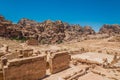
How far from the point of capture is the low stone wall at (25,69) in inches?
433

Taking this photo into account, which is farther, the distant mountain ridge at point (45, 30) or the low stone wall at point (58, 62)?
the distant mountain ridge at point (45, 30)

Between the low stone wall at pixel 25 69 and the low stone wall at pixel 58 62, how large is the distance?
1.15 meters

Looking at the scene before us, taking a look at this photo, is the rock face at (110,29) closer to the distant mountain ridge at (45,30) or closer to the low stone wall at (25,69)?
the distant mountain ridge at (45,30)

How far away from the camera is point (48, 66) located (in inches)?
615

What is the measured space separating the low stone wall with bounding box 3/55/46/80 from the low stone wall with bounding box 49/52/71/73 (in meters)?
1.15

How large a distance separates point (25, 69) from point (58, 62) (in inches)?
160

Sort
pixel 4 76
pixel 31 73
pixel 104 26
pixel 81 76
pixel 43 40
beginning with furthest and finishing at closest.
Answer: pixel 104 26 → pixel 43 40 → pixel 81 76 → pixel 31 73 → pixel 4 76

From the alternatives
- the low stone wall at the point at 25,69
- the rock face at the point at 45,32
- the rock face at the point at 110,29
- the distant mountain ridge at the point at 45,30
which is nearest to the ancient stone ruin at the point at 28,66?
the low stone wall at the point at 25,69

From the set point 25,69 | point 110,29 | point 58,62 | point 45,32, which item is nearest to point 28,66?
point 25,69

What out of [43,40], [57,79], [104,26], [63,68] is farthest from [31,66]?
[104,26]

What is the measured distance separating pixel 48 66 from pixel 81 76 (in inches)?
128

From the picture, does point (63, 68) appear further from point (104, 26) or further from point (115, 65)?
point (104, 26)

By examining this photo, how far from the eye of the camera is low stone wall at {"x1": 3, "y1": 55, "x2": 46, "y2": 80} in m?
11.0

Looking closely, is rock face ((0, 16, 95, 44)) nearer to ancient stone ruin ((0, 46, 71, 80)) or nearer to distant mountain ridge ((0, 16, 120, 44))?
distant mountain ridge ((0, 16, 120, 44))
